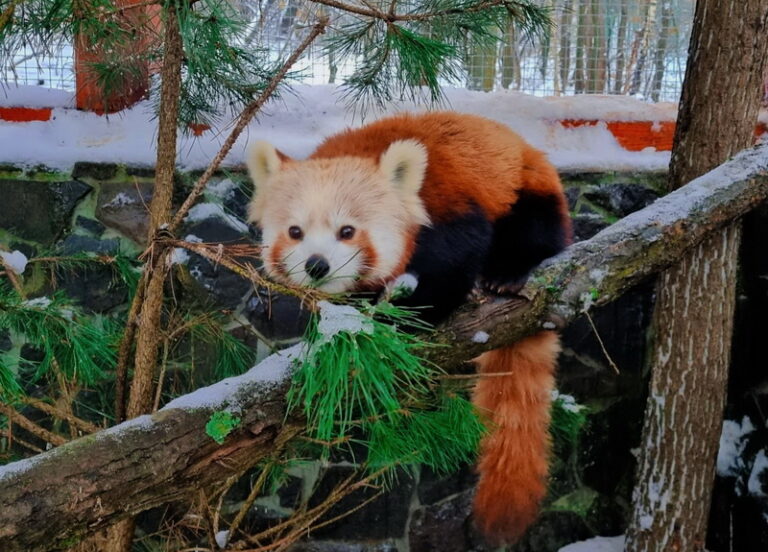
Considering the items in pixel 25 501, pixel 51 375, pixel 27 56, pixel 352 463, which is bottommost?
pixel 352 463

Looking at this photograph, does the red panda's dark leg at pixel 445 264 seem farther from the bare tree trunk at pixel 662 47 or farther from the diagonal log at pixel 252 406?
the bare tree trunk at pixel 662 47

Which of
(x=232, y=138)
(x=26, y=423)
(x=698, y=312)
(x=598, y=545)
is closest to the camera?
(x=232, y=138)

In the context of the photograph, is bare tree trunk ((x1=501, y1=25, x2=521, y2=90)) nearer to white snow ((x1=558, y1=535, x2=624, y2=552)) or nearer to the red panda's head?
the red panda's head

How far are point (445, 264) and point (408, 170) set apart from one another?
0.20 m

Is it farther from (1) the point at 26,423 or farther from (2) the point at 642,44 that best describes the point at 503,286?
(2) the point at 642,44

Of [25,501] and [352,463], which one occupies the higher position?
[25,501]

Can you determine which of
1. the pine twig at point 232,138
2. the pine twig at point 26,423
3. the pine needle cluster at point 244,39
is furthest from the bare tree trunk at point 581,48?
the pine twig at point 26,423

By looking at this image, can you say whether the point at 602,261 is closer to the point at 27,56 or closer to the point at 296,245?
the point at 296,245

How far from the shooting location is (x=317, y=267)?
139 cm

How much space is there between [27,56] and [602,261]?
151 cm

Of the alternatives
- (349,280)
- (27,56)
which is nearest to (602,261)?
(349,280)

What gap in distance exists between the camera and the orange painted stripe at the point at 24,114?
2.22m

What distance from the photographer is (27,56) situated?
2004 mm

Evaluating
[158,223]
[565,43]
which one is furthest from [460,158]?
[565,43]
